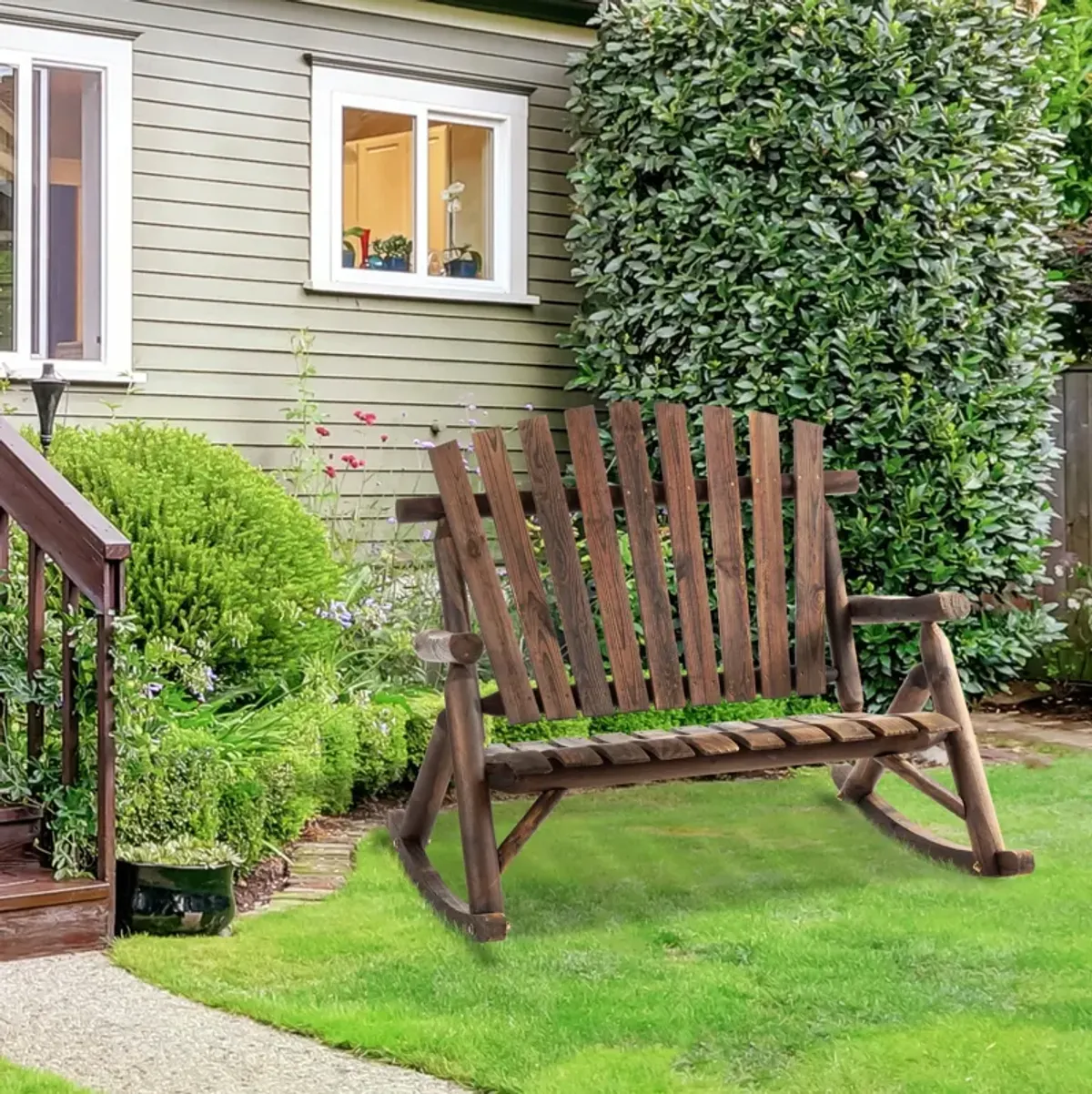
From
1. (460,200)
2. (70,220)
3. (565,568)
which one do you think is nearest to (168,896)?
(565,568)

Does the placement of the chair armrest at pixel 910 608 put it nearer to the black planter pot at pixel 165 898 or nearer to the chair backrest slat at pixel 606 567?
the chair backrest slat at pixel 606 567

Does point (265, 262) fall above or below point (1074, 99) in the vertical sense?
below

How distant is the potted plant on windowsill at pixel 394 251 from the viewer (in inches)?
328

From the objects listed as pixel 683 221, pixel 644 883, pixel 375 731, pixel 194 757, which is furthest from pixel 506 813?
pixel 683 221

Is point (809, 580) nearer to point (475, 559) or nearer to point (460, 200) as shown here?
point (475, 559)

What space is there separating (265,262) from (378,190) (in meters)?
0.80

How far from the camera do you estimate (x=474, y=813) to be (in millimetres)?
4109

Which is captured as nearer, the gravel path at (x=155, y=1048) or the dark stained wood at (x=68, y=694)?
the gravel path at (x=155, y=1048)

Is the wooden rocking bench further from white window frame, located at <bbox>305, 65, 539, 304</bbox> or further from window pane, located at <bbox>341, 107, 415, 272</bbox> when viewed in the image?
window pane, located at <bbox>341, 107, 415, 272</bbox>

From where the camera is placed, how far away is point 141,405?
744 cm

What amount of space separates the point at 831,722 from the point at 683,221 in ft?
12.5

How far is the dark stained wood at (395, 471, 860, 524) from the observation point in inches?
180

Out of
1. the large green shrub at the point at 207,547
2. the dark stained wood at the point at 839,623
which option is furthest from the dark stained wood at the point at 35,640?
the dark stained wood at the point at 839,623

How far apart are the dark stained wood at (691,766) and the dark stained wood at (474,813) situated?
0.05 m
